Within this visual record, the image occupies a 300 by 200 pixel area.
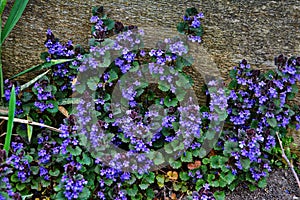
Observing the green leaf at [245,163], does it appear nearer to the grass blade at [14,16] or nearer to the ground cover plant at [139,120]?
the ground cover plant at [139,120]

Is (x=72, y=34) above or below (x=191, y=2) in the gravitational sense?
below

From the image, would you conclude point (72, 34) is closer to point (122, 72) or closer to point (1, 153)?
point (122, 72)

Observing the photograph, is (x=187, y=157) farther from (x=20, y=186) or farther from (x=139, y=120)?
(x=20, y=186)

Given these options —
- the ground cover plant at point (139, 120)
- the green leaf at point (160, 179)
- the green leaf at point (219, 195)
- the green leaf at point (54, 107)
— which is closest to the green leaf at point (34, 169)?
the ground cover plant at point (139, 120)

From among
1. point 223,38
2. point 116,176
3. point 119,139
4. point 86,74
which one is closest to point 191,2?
point 223,38

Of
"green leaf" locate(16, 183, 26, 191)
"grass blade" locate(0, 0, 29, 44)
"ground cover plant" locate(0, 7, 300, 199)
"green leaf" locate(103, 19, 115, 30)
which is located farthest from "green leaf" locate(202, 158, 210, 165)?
"grass blade" locate(0, 0, 29, 44)

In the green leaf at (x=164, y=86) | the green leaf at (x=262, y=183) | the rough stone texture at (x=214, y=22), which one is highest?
the rough stone texture at (x=214, y=22)

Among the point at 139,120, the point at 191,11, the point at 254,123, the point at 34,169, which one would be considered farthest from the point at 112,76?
the point at 254,123
